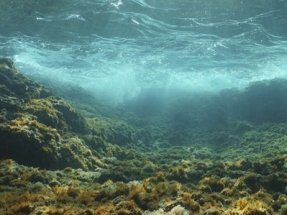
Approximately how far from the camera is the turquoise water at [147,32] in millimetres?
17709

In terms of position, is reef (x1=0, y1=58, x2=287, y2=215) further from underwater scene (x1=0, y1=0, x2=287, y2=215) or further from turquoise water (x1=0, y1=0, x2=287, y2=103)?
turquoise water (x1=0, y1=0, x2=287, y2=103)

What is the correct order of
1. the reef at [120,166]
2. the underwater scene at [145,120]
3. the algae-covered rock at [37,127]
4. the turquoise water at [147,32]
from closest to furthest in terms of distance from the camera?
the reef at [120,166] < the underwater scene at [145,120] < the algae-covered rock at [37,127] < the turquoise water at [147,32]

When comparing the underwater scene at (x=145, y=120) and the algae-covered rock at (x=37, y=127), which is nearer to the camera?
the underwater scene at (x=145, y=120)

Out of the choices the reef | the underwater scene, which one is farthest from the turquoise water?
the reef

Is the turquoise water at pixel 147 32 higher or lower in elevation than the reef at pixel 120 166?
higher

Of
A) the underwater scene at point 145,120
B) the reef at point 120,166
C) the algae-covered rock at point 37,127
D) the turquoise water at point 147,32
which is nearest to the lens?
the reef at point 120,166

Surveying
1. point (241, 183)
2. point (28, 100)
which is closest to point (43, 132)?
point (28, 100)

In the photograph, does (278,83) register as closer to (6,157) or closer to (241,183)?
(241,183)

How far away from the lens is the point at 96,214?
19.9 feet

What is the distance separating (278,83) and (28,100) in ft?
87.6

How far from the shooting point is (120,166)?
11.0 m

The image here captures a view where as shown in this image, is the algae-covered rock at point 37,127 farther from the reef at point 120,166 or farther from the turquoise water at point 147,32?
the turquoise water at point 147,32

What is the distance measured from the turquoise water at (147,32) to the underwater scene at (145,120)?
0.40 ft

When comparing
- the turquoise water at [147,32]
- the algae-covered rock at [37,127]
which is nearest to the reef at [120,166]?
the algae-covered rock at [37,127]
